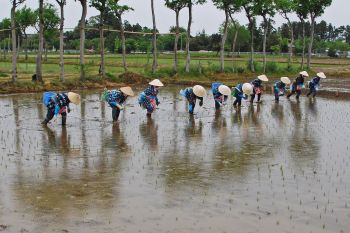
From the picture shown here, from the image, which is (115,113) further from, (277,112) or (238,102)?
(277,112)

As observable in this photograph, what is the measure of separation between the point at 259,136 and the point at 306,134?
1.41 metres

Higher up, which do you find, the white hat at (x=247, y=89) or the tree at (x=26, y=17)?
the tree at (x=26, y=17)

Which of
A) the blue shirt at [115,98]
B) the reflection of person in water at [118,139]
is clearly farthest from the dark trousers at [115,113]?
the reflection of person in water at [118,139]

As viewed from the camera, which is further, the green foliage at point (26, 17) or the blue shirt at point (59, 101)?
the green foliage at point (26, 17)

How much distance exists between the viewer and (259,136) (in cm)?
1448

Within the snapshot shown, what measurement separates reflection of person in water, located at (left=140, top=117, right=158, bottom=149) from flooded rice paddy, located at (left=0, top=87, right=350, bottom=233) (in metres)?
0.03

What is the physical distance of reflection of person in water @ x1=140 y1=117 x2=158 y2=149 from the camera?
13.5 meters

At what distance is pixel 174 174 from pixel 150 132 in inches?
200

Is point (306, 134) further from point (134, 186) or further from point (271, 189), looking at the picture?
point (134, 186)

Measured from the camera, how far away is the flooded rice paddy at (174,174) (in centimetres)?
746

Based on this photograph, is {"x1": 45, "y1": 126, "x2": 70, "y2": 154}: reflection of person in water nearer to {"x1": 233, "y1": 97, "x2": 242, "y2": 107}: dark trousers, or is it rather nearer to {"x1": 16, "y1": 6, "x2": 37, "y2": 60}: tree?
{"x1": 233, "y1": 97, "x2": 242, "y2": 107}: dark trousers

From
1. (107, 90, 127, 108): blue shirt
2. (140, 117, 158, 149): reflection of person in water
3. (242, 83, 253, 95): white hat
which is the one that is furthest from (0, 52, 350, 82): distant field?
(140, 117, 158, 149): reflection of person in water

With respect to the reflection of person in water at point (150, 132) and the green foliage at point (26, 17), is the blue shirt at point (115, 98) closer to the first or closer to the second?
the reflection of person in water at point (150, 132)

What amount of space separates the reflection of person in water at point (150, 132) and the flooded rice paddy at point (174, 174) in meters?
0.03
